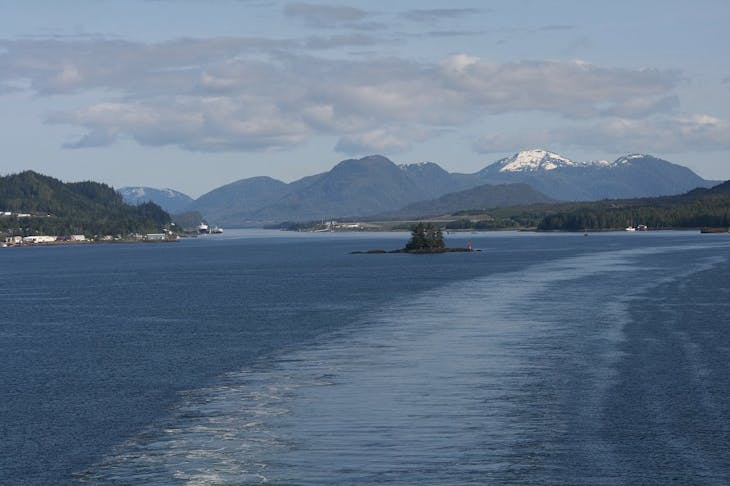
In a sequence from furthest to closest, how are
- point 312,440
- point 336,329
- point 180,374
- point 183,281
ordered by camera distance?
point 183,281, point 336,329, point 180,374, point 312,440

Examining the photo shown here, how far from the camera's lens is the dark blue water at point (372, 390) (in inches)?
1321

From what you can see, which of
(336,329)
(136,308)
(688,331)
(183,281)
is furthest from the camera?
(183,281)

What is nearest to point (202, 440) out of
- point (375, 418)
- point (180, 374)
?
point (375, 418)

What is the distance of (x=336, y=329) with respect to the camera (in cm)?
7369

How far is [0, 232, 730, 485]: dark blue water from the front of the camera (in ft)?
110

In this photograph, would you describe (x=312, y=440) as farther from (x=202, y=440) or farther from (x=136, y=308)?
(x=136, y=308)

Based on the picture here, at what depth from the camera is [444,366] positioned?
53.8m

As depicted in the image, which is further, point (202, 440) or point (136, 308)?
point (136, 308)

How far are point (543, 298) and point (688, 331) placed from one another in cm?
3049

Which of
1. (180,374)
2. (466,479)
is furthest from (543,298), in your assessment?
(466,479)

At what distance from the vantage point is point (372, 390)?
1842 inches

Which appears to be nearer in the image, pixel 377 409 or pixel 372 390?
pixel 377 409

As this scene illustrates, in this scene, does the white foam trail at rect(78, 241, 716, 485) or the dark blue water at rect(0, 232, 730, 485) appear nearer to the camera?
the white foam trail at rect(78, 241, 716, 485)

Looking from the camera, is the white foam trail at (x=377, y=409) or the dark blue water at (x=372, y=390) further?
the dark blue water at (x=372, y=390)
